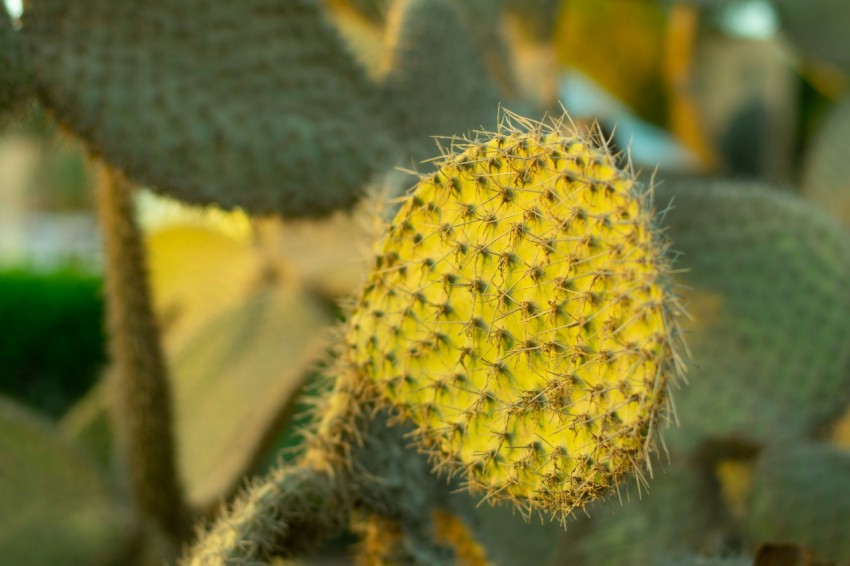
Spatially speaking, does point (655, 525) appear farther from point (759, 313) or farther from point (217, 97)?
point (217, 97)

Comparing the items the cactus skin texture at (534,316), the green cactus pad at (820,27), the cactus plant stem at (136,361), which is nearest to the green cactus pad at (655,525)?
the cactus skin texture at (534,316)

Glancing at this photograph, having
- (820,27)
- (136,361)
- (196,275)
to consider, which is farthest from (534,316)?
(820,27)

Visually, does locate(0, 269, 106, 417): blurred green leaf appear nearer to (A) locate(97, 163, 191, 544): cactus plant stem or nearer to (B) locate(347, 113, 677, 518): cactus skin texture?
(A) locate(97, 163, 191, 544): cactus plant stem

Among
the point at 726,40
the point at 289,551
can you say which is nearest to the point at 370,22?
the point at 289,551

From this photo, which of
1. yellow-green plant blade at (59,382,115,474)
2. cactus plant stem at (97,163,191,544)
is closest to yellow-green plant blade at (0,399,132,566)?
cactus plant stem at (97,163,191,544)

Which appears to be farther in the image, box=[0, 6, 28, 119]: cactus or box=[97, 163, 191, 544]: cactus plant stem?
box=[97, 163, 191, 544]: cactus plant stem

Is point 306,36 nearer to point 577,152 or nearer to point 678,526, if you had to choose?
point 577,152

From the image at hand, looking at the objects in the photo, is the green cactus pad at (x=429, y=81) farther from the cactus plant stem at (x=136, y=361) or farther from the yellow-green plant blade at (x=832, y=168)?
the yellow-green plant blade at (x=832, y=168)
